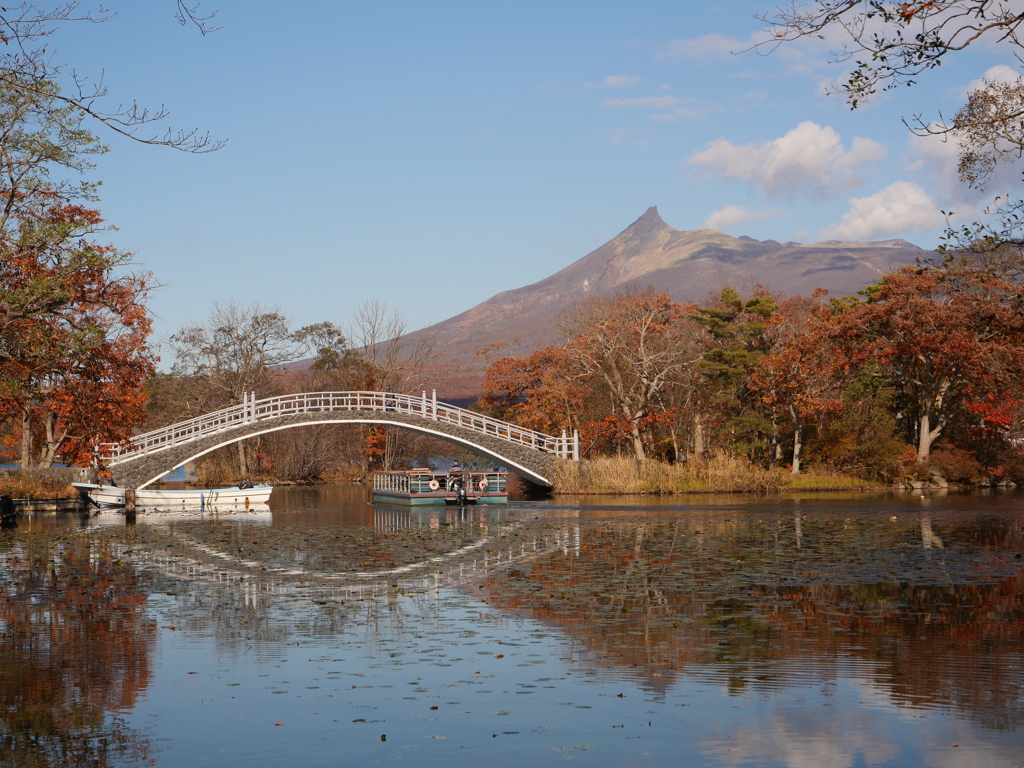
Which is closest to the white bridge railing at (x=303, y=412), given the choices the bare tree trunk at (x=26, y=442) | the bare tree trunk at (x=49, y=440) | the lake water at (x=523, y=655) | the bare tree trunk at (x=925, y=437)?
the bare tree trunk at (x=49, y=440)

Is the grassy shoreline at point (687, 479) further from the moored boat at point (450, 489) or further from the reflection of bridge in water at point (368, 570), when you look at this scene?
the reflection of bridge in water at point (368, 570)

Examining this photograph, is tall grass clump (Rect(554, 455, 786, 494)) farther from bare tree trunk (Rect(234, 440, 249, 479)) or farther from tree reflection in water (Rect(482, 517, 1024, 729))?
bare tree trunk (Rect(234, 440, 249, 479))

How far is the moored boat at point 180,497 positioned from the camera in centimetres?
3894

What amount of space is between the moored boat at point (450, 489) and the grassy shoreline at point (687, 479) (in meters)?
3.58

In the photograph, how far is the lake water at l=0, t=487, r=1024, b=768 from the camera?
769cm

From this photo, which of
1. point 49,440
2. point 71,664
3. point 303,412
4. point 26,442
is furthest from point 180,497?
point 71,664

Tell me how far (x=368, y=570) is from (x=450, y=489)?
927 inches

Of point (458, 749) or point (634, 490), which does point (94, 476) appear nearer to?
point (634, 490)

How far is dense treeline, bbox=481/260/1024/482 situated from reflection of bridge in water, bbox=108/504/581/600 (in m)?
18.3

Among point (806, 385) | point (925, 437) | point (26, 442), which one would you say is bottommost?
point (925, 437)

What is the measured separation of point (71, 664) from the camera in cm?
1041

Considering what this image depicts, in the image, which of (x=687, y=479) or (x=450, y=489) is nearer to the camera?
(x=450, y=489)

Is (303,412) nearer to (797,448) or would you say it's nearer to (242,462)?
(242,462)

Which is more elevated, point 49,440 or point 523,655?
point 49,440
